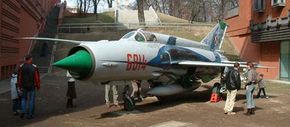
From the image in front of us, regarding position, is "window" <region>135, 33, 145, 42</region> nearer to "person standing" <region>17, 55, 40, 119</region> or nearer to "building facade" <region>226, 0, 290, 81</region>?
"person standing" <region>17, 55, 40, 119</region>

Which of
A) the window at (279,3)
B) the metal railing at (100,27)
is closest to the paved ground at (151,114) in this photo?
the window at (279,3)

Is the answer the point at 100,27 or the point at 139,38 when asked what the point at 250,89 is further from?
the point at 100,27

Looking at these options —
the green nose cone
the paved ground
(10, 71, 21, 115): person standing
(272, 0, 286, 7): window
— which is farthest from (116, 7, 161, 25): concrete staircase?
the green nose cone

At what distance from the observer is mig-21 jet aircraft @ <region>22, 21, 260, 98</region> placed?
1288cm

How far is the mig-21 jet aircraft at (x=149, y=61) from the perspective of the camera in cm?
1288

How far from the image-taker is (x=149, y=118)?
528 inches

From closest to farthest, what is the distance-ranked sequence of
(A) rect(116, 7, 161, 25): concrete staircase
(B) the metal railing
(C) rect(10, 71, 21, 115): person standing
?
(C) rect(10, 71, 21, 115): person standing → (B) the metal railing → (A) rect(116, 7, 161, 25): concrete staircase

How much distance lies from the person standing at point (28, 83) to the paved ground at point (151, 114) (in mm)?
376

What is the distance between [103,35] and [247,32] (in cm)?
1348

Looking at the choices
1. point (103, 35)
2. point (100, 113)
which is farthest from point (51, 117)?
point (103, 35)

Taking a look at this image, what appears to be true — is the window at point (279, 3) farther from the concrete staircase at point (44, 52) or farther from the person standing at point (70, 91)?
the person standing at point (70, 91)

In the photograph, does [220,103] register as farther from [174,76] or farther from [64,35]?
[64,35]

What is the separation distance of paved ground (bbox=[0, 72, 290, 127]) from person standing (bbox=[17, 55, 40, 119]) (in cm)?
38

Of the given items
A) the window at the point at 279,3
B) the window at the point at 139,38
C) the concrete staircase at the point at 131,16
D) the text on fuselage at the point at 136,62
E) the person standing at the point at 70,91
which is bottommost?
the person standing at the point at 70,91
